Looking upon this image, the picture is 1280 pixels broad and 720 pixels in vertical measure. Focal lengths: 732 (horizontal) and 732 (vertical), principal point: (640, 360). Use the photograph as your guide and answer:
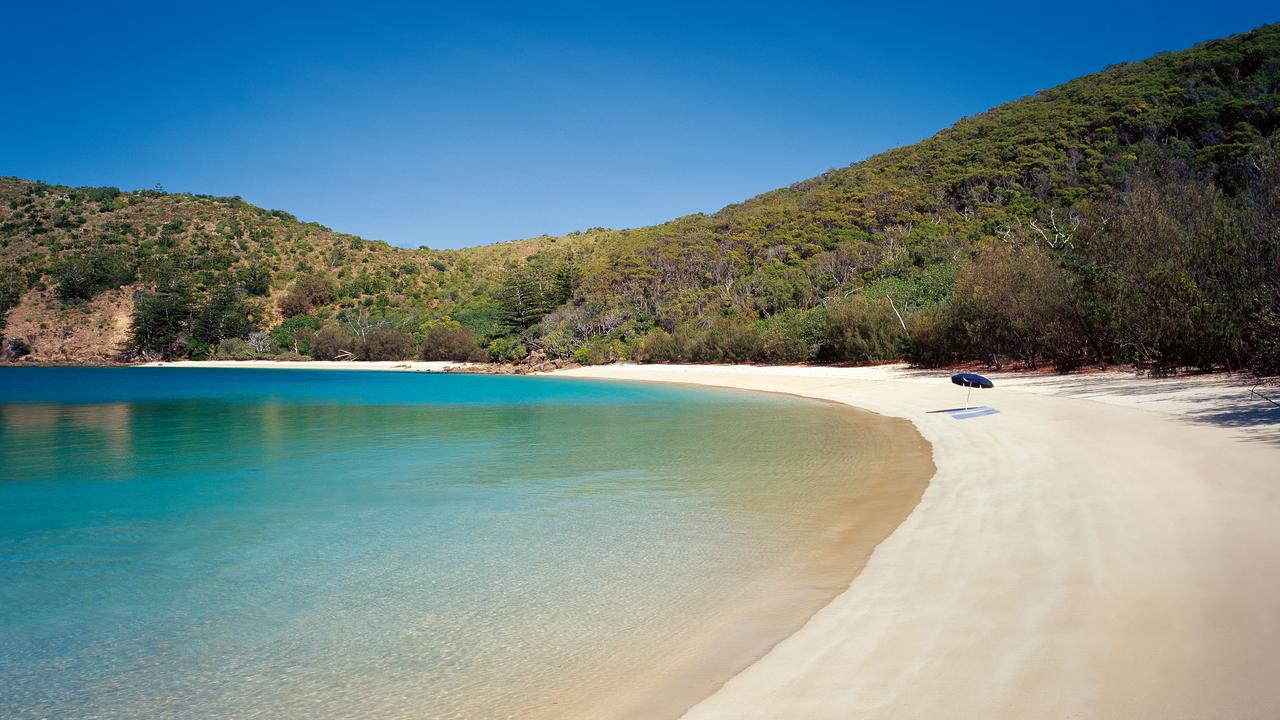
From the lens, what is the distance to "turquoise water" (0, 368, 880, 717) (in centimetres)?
419

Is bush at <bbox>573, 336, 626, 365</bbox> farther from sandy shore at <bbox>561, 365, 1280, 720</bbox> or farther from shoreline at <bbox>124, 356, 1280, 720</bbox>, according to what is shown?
sandy shore at <bbox>561, 365, 1280, 720</bbox>

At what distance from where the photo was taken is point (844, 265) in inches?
1939

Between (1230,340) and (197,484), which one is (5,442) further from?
(1230,340)

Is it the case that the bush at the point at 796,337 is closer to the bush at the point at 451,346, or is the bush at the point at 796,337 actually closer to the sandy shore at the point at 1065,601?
the bush at the point at 451,346

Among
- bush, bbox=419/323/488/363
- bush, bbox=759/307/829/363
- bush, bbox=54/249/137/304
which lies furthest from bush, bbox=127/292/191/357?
bush, bbox=759/307/829/363

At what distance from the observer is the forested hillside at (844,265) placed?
20.4 meters

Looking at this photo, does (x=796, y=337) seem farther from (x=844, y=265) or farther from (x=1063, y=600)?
(x=1063, y=600)

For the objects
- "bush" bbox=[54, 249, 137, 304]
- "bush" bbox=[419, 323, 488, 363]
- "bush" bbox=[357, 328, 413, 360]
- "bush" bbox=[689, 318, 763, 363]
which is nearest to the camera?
"bush" bbox=[689, 318, 763, 363]

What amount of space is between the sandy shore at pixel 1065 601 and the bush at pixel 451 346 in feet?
164

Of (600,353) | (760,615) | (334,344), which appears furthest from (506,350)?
(760,615)

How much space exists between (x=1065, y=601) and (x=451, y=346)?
5683cm

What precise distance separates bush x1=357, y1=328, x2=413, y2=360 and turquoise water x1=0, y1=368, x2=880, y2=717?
46.9 meters

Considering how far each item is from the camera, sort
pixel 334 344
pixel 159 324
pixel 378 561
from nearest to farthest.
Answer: pixel 378 561
pixel 334 344
pixel 159 324

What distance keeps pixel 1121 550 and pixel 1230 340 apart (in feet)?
47.1
